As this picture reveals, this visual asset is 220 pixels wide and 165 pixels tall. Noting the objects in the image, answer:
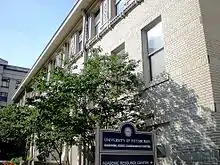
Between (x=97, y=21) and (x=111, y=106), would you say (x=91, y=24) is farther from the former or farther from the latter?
(x=111, y=106)

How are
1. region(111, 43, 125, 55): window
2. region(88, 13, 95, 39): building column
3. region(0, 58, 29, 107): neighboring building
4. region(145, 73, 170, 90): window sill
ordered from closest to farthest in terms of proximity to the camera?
region(145, 73, 170, 90): window sill → region(111, 43, 125, 55): window → region(88, 13, 95, 39): building column → region(0, 58, 29, 107): neighboring building

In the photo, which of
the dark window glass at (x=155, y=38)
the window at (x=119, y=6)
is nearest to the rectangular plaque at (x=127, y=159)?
the dark window glass at (x=155, y=38)

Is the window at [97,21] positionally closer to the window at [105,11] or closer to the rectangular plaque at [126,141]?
the window at [105,11]

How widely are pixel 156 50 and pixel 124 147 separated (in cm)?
422

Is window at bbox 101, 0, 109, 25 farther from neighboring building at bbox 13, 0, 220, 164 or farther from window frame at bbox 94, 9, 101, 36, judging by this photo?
window frame at bbox 94, 9, 101, 36

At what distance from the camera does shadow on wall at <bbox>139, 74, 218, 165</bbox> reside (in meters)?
6.51

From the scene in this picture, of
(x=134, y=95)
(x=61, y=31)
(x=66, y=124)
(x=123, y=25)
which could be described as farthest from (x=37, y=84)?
(x=61, y=31)

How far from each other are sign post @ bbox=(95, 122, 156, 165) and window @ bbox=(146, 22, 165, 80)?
321 cm

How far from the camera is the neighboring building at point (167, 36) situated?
22.7 feet

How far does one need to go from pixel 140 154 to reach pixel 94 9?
9.89 m

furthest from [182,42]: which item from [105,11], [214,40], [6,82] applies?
[6,82]

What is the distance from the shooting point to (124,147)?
223 inches

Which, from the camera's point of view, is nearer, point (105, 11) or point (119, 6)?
point (119, 6)

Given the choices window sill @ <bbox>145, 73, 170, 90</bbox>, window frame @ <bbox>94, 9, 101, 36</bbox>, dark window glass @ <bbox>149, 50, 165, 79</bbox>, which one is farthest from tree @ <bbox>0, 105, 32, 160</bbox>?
window frame @ <bbox>94, 9, 101, 36</bbox>
